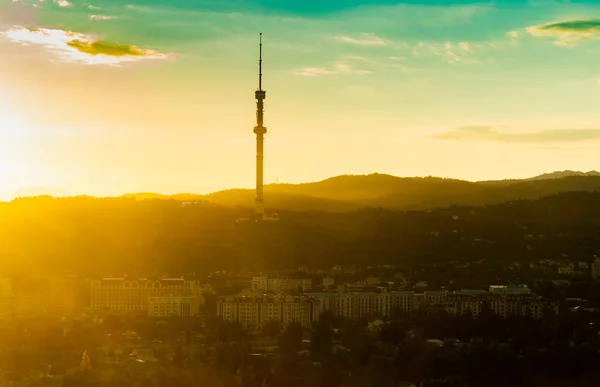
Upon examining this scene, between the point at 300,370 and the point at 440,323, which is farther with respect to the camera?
the point at 440,323

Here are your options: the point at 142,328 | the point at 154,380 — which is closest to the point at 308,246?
the point at 142,328

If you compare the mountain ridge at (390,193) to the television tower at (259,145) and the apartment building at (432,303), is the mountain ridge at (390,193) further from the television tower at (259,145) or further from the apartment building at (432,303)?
the apartment building at (432,303)

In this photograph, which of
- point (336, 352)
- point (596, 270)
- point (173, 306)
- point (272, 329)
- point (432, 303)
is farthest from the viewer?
point (596, 270)

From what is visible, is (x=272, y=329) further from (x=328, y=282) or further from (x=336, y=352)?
(x=328, y=282)

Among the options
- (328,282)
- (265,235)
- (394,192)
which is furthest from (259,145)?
(394,192)

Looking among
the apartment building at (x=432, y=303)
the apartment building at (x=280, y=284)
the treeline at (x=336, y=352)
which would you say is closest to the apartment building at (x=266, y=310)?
the apartment building at (x=432, y=303)

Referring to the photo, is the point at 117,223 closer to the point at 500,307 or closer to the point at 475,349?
the point at 500,307
